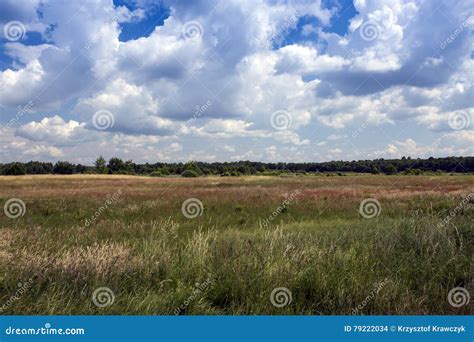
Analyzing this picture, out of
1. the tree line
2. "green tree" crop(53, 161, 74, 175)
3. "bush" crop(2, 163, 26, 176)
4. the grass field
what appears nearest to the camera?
the grass field

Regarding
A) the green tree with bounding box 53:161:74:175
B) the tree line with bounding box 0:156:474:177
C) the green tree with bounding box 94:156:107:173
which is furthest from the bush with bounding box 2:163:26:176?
the green tree with bounding box 94:156:107:173

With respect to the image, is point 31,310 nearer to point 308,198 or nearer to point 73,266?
point 73,266

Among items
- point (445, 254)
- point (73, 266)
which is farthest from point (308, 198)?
point (73, 266)

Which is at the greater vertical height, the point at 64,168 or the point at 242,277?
the point at 64,168

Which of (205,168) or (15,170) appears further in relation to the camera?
(205,168)

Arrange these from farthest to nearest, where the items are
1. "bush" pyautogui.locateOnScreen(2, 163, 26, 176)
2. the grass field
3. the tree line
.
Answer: the tree line, "bush" pyautogui.locateOnScreen(2, 163, 26, 176), the grass field

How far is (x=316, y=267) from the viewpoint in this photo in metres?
5.69

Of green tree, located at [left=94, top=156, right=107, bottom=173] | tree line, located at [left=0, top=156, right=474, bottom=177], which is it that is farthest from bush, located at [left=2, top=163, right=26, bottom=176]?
green tree, located at [left=94, top=156, right=107, bottom=173]

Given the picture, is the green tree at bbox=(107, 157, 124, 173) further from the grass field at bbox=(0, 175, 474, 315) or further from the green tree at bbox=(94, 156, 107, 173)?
the grass field at bbox=(0, 175, 474, 315)

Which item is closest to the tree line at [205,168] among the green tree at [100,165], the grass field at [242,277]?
the green tree at [100,165]

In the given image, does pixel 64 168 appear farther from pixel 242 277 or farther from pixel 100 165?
pixel 242 277

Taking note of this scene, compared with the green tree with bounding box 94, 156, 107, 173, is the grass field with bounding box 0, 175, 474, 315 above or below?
below

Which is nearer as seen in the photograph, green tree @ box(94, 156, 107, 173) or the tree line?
the tree line

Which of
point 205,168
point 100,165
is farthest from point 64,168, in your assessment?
point 205,168
